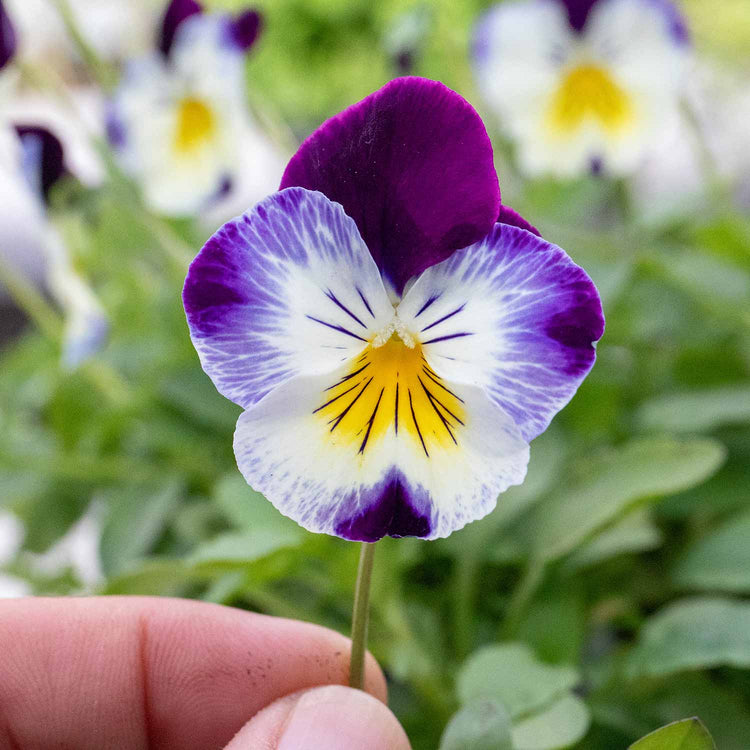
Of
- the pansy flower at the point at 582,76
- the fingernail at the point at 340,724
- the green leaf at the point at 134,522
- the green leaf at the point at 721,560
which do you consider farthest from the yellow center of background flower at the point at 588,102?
the fingernail at the point at 340,724

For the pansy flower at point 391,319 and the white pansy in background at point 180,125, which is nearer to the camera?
the pansy flower at point 391,319

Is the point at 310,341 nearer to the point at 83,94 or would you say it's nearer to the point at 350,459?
the point at 350,459

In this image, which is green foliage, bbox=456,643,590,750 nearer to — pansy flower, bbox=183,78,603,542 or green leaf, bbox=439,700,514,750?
green leaf, bbox=439,700,514,750

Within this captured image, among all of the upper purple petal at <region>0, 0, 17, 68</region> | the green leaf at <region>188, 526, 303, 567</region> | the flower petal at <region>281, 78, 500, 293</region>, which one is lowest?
the green leaf at <region>188, 526, 303, 567</region>

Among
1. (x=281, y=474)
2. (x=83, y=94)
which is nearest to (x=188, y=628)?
(x=281, y=474)

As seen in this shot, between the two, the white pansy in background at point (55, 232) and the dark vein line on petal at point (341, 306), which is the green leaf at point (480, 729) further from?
the white pansy in background at point (55, 232)

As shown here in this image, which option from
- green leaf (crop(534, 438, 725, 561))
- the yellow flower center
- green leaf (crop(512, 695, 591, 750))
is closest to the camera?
green leaf (crop(512, 695, 591, 750))

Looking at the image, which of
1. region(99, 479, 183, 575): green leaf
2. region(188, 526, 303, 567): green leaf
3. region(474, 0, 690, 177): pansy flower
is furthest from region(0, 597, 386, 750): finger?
region(474, 0, 690, 177): pansy flower
